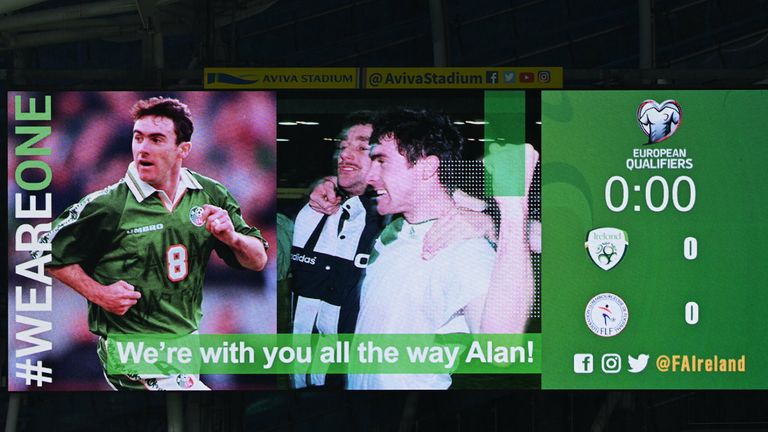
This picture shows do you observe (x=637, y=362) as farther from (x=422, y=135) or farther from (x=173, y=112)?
(x=173, y=112)

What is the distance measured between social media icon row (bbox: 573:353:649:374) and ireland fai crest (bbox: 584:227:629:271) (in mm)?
534

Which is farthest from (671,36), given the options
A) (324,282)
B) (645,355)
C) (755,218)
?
(324,282)

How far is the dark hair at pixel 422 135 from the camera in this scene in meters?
7.60

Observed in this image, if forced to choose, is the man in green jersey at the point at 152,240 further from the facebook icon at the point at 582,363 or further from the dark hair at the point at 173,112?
the facebook icon at the point at 582,363

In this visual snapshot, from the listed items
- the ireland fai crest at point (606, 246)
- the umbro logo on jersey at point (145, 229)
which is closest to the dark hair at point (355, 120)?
the umbro logo on jersey at point (145, 229)

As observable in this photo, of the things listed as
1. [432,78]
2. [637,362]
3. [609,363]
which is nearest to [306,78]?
[432,78]

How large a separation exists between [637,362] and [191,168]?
9.50 feet

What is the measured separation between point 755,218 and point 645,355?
104cm

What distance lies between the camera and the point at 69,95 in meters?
7.62


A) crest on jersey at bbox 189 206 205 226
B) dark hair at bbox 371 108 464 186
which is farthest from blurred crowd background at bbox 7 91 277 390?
dark hair at bbox 371 108 464 186

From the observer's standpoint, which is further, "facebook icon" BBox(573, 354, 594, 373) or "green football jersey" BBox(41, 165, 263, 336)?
"facebook icon" BBox(573, 354, 594, 373)

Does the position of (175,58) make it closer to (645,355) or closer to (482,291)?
(482,291)

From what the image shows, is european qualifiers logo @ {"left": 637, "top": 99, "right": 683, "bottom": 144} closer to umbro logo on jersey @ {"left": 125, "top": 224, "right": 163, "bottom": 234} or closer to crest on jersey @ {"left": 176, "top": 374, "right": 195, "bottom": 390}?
umbro logo on jersey @ {"left": 125, "top": 224, "right": 163, "bottom": 234}

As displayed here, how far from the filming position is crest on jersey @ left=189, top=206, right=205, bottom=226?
25.1 feet
